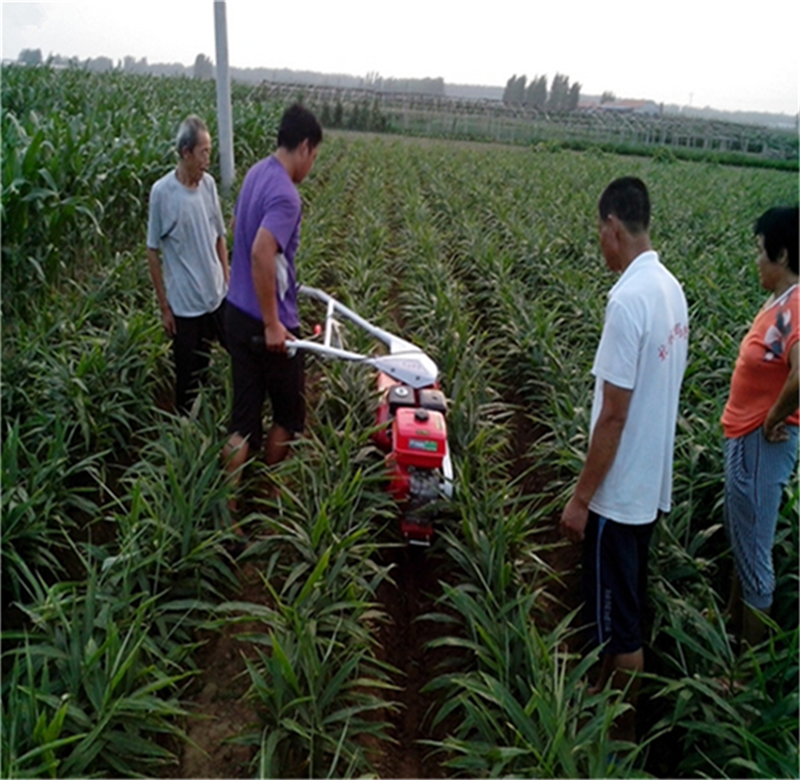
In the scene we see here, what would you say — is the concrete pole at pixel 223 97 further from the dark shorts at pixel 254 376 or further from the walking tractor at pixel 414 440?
the walking tractor at pixel 414 440

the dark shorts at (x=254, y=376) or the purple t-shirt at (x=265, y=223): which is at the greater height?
the purple t-shirt at (x=265, y=223)

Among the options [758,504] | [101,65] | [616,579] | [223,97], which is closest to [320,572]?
[616,579]

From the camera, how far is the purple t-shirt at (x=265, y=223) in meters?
3.23

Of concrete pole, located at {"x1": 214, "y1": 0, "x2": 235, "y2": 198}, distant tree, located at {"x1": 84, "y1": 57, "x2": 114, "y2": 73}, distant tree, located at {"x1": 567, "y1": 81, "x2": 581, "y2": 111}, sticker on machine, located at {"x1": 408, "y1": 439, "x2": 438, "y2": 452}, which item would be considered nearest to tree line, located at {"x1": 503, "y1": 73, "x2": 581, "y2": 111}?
distant tree, located at {"x1": 567, "y1": 81, "x2": 581, "y2": 111}

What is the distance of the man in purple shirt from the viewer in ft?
10.6

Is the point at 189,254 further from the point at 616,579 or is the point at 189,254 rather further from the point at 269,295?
the point at 616,579

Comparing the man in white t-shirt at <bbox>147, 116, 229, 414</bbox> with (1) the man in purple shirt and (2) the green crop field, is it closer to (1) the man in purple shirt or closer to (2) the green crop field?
(2) the green crop field

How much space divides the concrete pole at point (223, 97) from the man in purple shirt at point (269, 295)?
6.97m

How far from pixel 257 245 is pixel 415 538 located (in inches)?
58.2

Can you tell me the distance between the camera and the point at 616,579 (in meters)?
2.63

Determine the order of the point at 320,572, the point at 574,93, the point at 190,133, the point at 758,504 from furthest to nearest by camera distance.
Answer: the point at 574,93 < the point at 190,133 < the point at 758,504 < the point at 320,572

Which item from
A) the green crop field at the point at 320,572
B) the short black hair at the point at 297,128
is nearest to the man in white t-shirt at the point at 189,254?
the green crop field at the point at 320,572

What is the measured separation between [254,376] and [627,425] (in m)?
1.83

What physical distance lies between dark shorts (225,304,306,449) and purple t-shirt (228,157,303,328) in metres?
0.09
